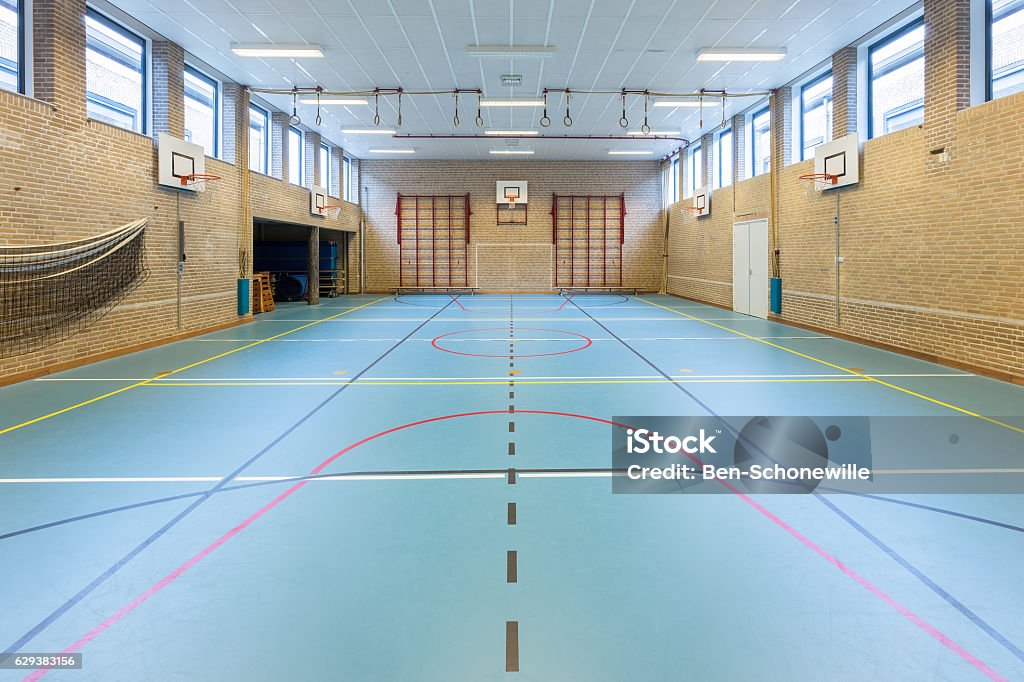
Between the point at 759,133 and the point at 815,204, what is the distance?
15.9 feet

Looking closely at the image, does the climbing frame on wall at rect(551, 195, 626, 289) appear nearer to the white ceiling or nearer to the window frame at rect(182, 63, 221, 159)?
the white ceiling

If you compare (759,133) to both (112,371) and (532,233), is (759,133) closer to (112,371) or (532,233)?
(532,233)

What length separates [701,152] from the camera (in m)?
20.9

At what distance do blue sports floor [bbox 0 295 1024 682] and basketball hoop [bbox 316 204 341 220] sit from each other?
14476 millimetres

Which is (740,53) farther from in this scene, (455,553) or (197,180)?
(455,553)

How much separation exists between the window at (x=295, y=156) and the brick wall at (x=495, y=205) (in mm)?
5959

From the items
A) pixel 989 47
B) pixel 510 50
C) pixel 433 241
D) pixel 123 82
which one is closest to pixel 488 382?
pixel 510 50

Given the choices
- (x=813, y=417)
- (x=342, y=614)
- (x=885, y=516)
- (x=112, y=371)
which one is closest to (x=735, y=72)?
(x=813, y=417)

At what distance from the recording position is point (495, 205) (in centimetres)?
2630

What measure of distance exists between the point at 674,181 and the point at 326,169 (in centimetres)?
1373

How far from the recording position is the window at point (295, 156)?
19316 millimetres

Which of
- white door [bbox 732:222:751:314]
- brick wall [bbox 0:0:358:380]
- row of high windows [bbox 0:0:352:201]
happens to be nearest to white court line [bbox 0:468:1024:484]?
brick wall [bbox 0:0:358:380]

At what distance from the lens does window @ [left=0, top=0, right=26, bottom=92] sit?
854cm

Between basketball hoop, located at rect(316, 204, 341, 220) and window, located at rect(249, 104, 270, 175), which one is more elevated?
window, located at rect(249, 104, 270, 175)
